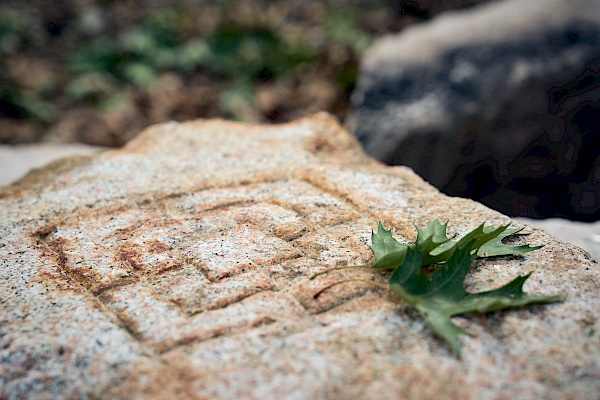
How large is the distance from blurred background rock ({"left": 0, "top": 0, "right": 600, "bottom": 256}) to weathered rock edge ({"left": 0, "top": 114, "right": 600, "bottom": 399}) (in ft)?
3.14

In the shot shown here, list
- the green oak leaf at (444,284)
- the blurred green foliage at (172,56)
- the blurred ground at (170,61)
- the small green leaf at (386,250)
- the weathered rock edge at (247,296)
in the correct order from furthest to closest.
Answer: the blurred green foliage at (172,56) → the blurred ground at (170,61) → the small green leaf at (386,250) → the green oak leaf at (444,284) → the weathered rock edge at (247,296)

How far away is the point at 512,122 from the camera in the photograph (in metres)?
3.34

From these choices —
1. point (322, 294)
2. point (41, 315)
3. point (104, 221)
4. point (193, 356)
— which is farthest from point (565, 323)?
point (104, 221)

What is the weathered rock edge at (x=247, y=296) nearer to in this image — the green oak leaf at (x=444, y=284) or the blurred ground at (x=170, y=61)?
the green oak leaf at (x=444, y=284)

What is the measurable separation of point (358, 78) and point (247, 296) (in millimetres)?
2783

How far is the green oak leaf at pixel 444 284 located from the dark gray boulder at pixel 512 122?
2017mm

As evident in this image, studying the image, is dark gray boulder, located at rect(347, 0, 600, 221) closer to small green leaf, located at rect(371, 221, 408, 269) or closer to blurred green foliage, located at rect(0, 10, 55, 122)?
small green leaf, located at rect(371, 221, 408, 269)

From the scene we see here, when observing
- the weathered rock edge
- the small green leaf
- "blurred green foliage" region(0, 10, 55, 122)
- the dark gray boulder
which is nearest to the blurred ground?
"blurred green foliage" region(0, 10, 55, 122)

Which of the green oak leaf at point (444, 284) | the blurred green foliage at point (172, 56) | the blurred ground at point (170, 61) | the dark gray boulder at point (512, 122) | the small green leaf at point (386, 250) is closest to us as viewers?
the green oak leaf at point (444, 284)

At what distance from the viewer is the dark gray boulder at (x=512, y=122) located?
3.28m

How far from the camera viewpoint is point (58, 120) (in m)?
4.29

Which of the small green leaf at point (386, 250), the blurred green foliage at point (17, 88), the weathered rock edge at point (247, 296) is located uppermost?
the small green leaf at point (386, 250)

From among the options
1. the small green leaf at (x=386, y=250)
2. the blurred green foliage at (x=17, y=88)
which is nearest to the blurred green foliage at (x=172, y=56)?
the blurred green foliage at (x=17, y=88)

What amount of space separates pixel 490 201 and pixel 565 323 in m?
2.28
